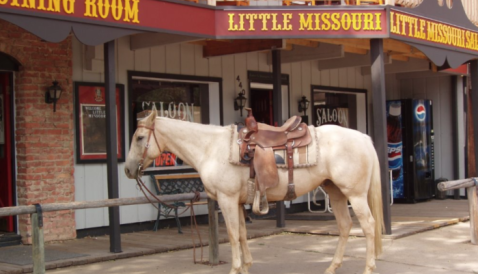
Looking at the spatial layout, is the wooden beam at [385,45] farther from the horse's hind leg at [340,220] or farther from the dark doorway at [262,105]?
the horse's hind leg at [340,220]

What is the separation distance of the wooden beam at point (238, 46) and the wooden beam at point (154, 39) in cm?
153

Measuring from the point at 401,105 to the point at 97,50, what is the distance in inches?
309

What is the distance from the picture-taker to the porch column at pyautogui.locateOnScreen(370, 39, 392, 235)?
913 centimetres

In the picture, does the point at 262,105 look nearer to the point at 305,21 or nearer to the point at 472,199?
the point at 305,21

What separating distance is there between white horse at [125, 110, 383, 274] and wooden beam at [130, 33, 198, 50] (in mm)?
2869

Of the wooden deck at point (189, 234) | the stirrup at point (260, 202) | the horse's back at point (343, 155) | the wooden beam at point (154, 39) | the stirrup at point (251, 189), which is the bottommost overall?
the wooden deck at point (189, 234)

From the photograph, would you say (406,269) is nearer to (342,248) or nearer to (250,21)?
(342,248)

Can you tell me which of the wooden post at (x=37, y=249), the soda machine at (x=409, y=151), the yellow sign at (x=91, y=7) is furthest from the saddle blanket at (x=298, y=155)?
the soda machine at (x=409, y=151)

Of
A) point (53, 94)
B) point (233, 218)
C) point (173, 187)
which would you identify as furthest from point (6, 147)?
point (233, 218)

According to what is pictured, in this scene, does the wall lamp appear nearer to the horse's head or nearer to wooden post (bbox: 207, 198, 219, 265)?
wooden post (bbox: 207, 198, 219, 265)

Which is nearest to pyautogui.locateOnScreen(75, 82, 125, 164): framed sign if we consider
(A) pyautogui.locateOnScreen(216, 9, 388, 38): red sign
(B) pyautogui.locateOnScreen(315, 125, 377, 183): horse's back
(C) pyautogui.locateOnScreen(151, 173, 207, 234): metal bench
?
(C) pyautogui.locateOnScreen(151, 173, 207, 234): metal bench

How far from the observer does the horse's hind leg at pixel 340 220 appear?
21.8 feet

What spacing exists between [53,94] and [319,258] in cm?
436

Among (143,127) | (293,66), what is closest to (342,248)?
(143,127)
